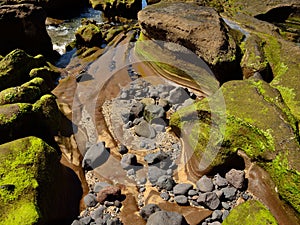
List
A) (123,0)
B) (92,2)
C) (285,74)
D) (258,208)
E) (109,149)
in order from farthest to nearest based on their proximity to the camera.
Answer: (92,2) < (123,0) < (285,74) < (109,149) < (258,208)

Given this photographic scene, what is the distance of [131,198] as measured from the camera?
290 inches

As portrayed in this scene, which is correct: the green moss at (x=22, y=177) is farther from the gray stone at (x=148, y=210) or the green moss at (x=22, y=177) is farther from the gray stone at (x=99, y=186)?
the gray stone at (x=148, y=210)

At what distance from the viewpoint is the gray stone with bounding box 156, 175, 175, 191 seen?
293 inches

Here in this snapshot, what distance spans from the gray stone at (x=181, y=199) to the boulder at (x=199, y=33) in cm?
537

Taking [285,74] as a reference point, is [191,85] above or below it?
below

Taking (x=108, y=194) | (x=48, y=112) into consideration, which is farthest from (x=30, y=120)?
(x=108, y=194)

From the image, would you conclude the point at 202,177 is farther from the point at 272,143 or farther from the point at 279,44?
the point at 279,44

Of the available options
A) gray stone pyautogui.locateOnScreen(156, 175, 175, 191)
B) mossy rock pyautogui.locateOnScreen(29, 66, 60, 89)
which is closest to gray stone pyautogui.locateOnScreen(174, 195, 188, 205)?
gray stone pyautogui.locateOnScreen(156, 175, 175, 191)

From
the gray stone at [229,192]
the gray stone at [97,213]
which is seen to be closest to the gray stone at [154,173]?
the gray stone at [97,213]

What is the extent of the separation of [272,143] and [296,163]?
0.70 meters

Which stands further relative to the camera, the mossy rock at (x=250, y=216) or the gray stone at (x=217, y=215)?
the gray stone at (x=217, y=215)

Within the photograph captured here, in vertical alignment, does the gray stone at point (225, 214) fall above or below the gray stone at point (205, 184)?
below

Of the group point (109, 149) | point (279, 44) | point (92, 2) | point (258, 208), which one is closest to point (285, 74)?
point (279, 44)

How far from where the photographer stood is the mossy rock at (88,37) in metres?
15.5
